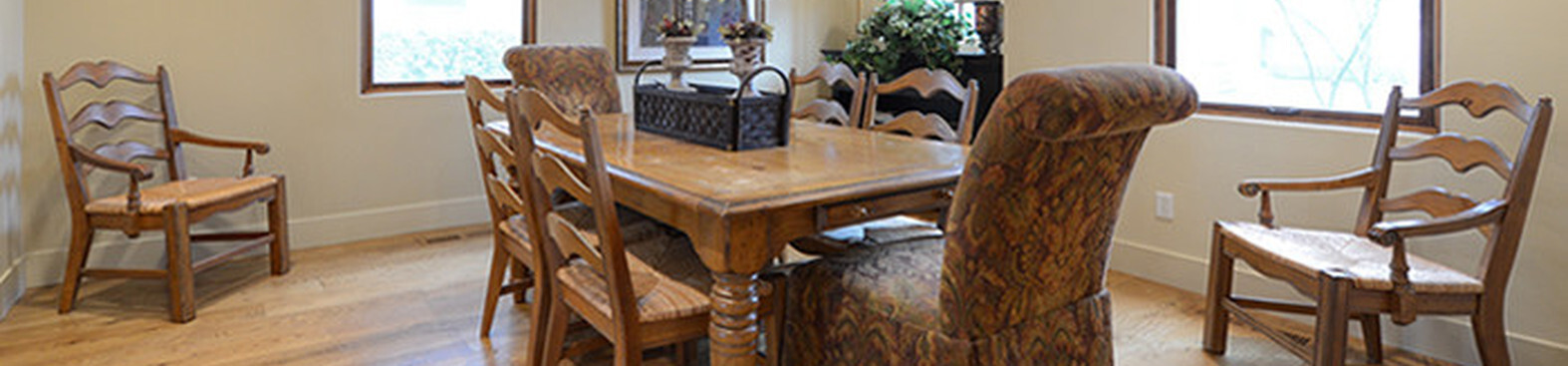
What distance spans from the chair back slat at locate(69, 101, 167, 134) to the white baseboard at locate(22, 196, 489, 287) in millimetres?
486

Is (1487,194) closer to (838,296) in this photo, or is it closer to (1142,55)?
(1142,55)

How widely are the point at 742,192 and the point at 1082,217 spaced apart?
654 mm

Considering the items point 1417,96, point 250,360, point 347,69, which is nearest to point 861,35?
point 347,69

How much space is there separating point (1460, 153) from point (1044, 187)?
1.55 metres

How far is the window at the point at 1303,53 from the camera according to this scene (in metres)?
3.10

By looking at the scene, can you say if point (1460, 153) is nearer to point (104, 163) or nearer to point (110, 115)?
point (104, 163)

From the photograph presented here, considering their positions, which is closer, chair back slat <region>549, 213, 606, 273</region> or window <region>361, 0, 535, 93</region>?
chair back slat <region>549, 213, 606, 273</region>

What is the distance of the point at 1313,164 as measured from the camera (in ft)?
10.8

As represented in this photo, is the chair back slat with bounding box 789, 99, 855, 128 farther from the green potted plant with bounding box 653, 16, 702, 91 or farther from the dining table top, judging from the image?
the green potted plant with bounding box 653, 16, 702, 91

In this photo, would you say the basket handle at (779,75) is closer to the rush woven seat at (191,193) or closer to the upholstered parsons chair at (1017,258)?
the upholstered parsons chair at (1017,258)

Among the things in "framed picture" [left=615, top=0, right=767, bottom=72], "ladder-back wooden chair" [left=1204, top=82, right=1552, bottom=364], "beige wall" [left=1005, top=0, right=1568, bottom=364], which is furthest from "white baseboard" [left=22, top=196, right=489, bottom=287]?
"ladder-back wooden chair" [left=1204, top=82, right=1552, bottom=364]

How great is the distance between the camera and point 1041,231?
1.90m

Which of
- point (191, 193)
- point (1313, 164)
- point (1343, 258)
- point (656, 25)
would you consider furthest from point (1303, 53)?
point (191, 193)

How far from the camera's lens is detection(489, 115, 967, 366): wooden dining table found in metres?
2.00
